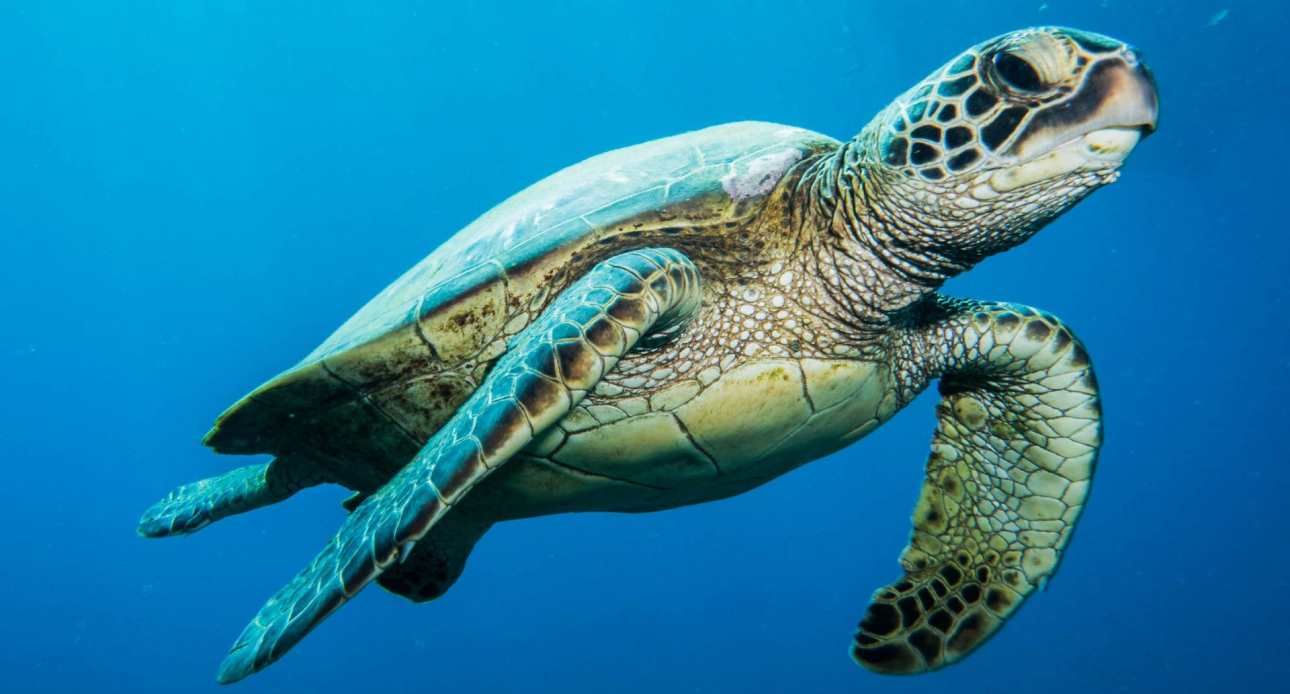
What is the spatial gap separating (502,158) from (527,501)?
45.4 m

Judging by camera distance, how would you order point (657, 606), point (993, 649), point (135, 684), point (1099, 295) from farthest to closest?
point (1099, 295)
point (657, 606)
point (135, 684)
point (993, 649)

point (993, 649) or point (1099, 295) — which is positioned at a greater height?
point (1099, 295)

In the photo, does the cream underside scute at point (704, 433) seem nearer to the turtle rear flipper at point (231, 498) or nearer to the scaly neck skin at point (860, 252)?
the scaly neck skin at point (860, 252)

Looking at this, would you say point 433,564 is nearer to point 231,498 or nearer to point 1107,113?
point 231,498

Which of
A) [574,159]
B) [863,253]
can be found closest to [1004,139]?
[863,253]

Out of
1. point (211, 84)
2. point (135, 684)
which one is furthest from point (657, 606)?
point (211, 84)

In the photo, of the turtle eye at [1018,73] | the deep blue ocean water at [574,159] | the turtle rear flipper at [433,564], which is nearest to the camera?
the turtle eye at [1018,73]

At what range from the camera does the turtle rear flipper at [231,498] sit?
3.46 m

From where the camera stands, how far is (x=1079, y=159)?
6.30ft

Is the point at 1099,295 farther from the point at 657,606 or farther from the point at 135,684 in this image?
the point at 135,684

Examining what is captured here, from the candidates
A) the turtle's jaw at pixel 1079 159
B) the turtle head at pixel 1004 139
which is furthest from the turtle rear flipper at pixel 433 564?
the turtle's jaw at pixel 1079 159

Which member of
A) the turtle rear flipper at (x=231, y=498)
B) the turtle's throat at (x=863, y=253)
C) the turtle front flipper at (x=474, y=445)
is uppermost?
the turtle rear flipper at (x=231, y=498)

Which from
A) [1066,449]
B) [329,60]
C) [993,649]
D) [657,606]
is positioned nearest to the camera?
[1066,449]

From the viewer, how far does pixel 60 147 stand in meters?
46.2
